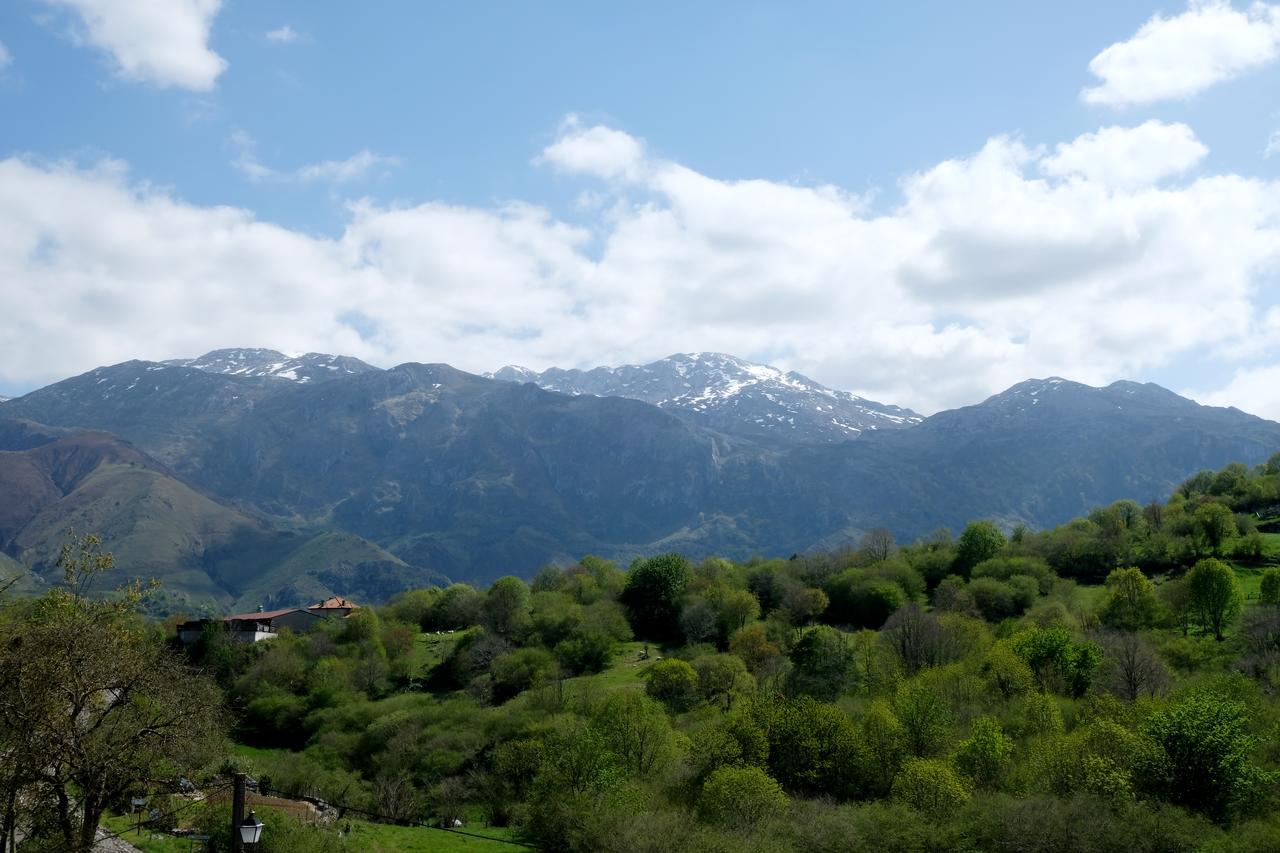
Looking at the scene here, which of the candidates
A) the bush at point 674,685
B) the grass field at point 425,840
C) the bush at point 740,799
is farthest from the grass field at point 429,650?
the bush at point 740,799

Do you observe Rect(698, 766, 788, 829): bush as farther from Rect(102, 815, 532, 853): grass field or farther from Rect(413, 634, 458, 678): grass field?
Rect(413, 634, 458, 678): grass field

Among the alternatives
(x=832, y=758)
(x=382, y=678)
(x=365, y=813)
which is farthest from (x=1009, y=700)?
(x=382, y=678)

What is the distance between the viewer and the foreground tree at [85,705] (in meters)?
27.6

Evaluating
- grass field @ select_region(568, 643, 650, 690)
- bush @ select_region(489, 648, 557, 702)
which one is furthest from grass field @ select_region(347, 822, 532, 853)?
bush @ select_region(489, 648, 557, 702)

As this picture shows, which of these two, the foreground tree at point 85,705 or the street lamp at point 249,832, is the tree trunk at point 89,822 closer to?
the foreground tree at point 85,705

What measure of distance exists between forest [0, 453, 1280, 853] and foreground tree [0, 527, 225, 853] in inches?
5.0

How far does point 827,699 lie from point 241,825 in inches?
2735

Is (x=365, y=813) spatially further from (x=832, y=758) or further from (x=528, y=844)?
(x=832, y=758)

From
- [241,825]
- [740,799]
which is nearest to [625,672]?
[740,799]

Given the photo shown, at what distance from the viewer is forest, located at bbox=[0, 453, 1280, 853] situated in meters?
32.4

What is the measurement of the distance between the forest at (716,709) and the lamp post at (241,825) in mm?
6154

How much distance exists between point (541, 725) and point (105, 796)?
54610 mm

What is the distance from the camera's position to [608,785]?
2446 inches

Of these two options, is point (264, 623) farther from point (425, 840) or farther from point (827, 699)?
point (827, 699)
